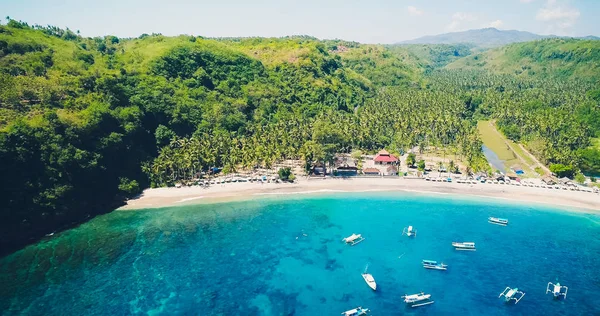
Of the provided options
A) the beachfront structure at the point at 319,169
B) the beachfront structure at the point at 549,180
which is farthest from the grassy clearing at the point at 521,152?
→ the beachfront structure at the point at 319,169

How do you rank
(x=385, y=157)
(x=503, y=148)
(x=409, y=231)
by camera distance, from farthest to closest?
1. (x=503, y=148)
2. (x=385, y=157)
3. (x=409, y=231)

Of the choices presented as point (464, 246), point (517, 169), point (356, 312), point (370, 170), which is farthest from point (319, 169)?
point (356, 312)

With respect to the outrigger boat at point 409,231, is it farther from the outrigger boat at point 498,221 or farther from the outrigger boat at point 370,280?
the outrigger boat at point 498,221

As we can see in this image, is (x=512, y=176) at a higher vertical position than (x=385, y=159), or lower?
lower

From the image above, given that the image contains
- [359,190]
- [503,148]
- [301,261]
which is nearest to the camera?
Result: [301,261]

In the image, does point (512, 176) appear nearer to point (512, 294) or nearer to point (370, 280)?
point (512, 294)

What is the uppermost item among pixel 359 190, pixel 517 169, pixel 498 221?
pixel 517 169

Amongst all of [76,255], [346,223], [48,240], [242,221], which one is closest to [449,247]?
[346,223]

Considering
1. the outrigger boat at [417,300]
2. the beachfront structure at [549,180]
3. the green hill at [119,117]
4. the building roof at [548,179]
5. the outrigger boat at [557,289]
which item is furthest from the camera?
the building roof at [548,179]
